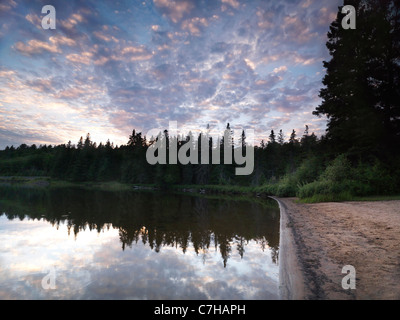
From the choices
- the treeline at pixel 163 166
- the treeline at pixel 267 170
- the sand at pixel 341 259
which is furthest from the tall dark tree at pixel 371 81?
the treeline at pixel 163 166

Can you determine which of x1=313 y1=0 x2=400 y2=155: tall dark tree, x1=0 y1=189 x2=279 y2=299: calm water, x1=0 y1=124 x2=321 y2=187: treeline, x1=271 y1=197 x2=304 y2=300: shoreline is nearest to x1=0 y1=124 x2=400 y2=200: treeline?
x1=0 y1=124 x2=321 y2=187: treeline

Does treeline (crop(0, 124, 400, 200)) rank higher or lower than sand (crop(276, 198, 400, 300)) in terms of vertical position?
higher

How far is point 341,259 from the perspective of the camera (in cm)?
435

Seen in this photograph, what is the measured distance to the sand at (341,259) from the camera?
3.03m

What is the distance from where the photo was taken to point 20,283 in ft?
12.9

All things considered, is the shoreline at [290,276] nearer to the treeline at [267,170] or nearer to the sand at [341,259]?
the sand at [341,259]

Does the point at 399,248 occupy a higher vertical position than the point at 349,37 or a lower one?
lower

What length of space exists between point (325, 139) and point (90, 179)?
251ft

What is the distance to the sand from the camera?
3033mm

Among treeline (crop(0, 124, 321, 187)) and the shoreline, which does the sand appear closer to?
the shoreline

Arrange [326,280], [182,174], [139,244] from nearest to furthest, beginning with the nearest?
[326,280] → [139,244] → [182,174]

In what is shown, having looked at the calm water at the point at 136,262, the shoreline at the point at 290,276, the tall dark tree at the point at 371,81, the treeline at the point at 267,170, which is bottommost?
the calm water at the point at 136,262
